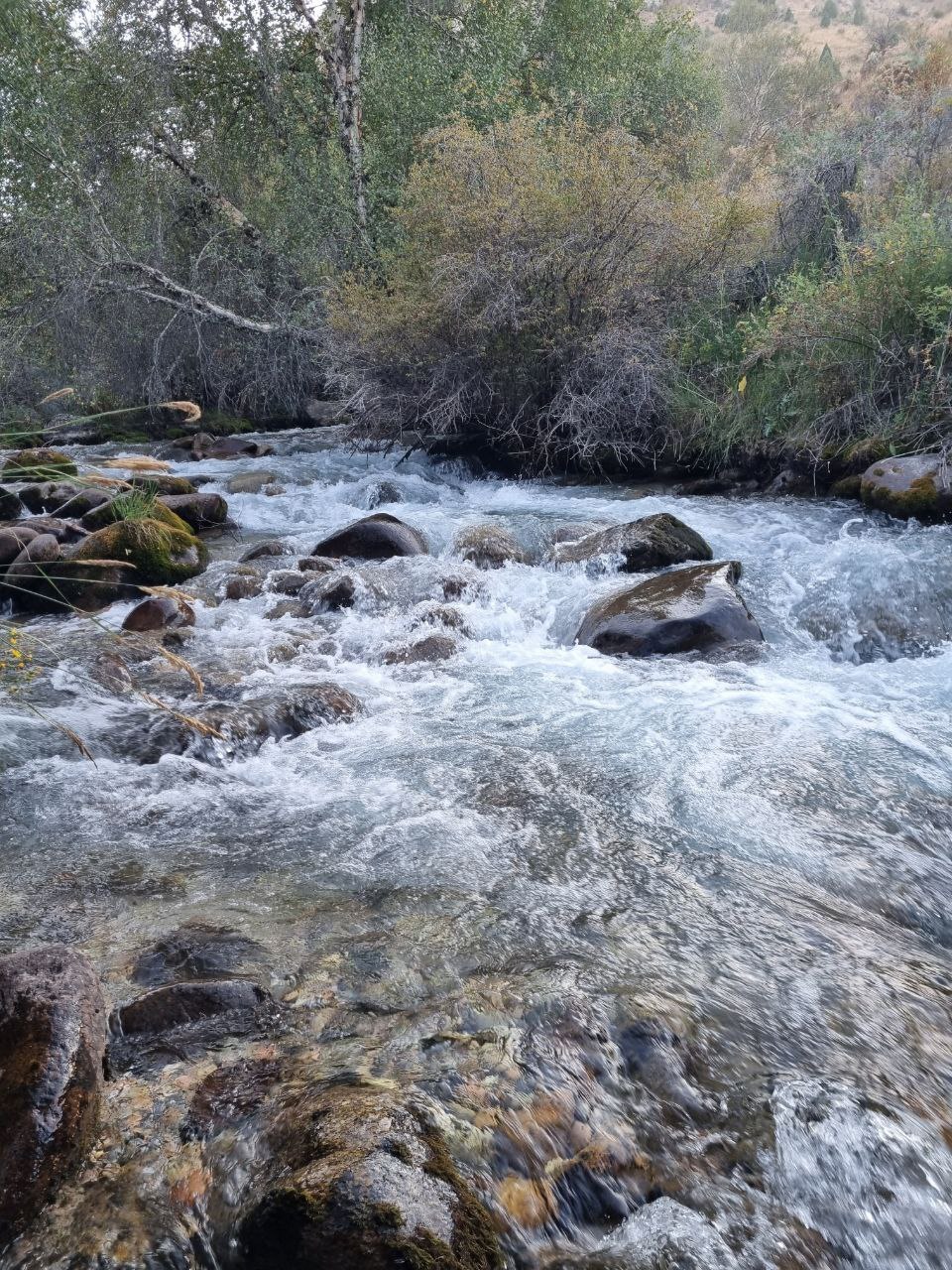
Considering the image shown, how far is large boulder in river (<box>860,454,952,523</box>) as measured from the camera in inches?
279

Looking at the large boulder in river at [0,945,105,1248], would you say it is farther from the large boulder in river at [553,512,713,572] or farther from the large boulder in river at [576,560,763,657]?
the large boulder in river at [553,512,713,572]

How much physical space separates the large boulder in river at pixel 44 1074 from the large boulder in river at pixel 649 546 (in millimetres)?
5683

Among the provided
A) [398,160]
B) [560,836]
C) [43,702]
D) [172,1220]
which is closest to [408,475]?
[398,160]

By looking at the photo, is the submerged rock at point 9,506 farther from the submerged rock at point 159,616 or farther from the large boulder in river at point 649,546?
the large boulder in river at point 649,546

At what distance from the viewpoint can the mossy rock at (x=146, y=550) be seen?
275 inches

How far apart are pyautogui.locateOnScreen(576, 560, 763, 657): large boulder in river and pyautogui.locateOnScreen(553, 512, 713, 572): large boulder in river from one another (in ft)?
2.80

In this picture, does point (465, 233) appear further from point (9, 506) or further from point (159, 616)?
point (159, 616)

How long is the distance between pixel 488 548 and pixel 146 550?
300 cm

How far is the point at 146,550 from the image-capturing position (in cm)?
712

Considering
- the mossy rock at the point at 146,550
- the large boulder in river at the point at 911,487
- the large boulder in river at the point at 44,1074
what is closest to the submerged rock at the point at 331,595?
the mossy rock at the point at 146,550

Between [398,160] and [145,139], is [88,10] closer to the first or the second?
[145,139]

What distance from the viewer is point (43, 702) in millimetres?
4508

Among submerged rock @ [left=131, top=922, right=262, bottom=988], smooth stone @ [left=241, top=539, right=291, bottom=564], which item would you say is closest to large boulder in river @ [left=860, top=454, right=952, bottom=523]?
smooth stone @ [left=241, top=539, right=291, bottom=564]

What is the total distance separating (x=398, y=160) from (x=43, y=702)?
13049 millimetres
